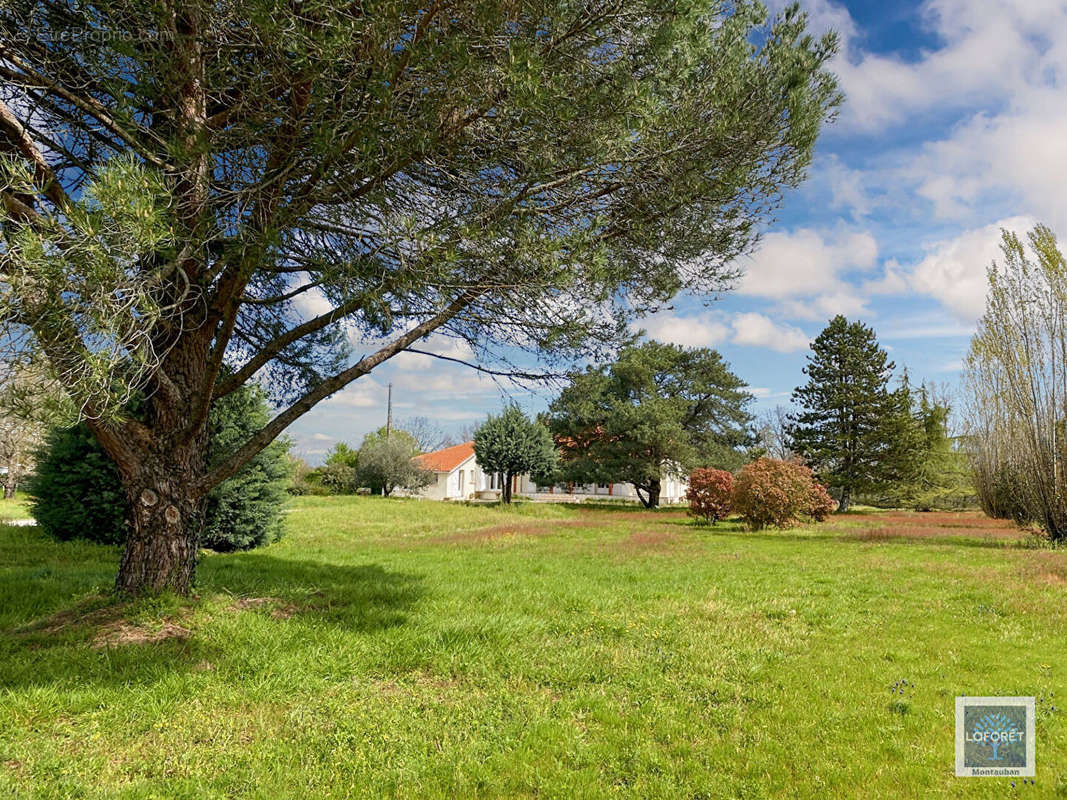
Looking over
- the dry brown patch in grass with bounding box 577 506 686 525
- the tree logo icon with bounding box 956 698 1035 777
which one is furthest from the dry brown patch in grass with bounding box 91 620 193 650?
the dry brown patch in grass with bounding box 577 506 686 525

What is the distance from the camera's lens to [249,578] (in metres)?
8.66

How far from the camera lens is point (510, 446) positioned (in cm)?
3462

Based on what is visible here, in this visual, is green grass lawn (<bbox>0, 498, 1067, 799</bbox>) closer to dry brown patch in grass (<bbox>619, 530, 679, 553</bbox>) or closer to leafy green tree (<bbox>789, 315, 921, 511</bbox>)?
dry brown patch in grass (<bbox>619, 530, 679, 553</bbox>)

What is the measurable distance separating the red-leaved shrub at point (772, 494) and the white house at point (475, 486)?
1014 inches

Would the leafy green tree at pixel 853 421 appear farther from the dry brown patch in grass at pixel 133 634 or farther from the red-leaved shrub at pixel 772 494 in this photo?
the dry brown patch in grass at pixel 133 634

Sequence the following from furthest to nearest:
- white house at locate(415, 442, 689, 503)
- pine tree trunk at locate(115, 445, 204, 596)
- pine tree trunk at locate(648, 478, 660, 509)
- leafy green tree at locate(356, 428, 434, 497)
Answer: white house at locate(415, 442, 689, 503)
leafy green tree at locate(356, 428, 434, 497)
pine tree trunk at locate(648, 478, 660, 509)
pine tree trunk at locate(115, 445, 204, 596)

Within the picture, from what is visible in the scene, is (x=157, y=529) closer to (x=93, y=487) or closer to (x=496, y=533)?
(x=93, y=487)

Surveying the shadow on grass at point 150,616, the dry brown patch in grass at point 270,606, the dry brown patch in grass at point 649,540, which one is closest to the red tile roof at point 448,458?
the dry brown patch in grass at point 649,540

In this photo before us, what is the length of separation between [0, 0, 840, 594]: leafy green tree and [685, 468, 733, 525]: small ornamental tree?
61.6 ft

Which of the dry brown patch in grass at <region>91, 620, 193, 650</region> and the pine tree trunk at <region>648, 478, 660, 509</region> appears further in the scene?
the pine tree trunk at <region>648, 478, 660, 509</region>

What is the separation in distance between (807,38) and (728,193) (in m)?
1.96

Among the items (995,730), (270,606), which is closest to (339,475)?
(270,606)

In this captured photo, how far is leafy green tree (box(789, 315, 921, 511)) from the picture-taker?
116ft

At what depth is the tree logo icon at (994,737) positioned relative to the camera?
12.5 ft
